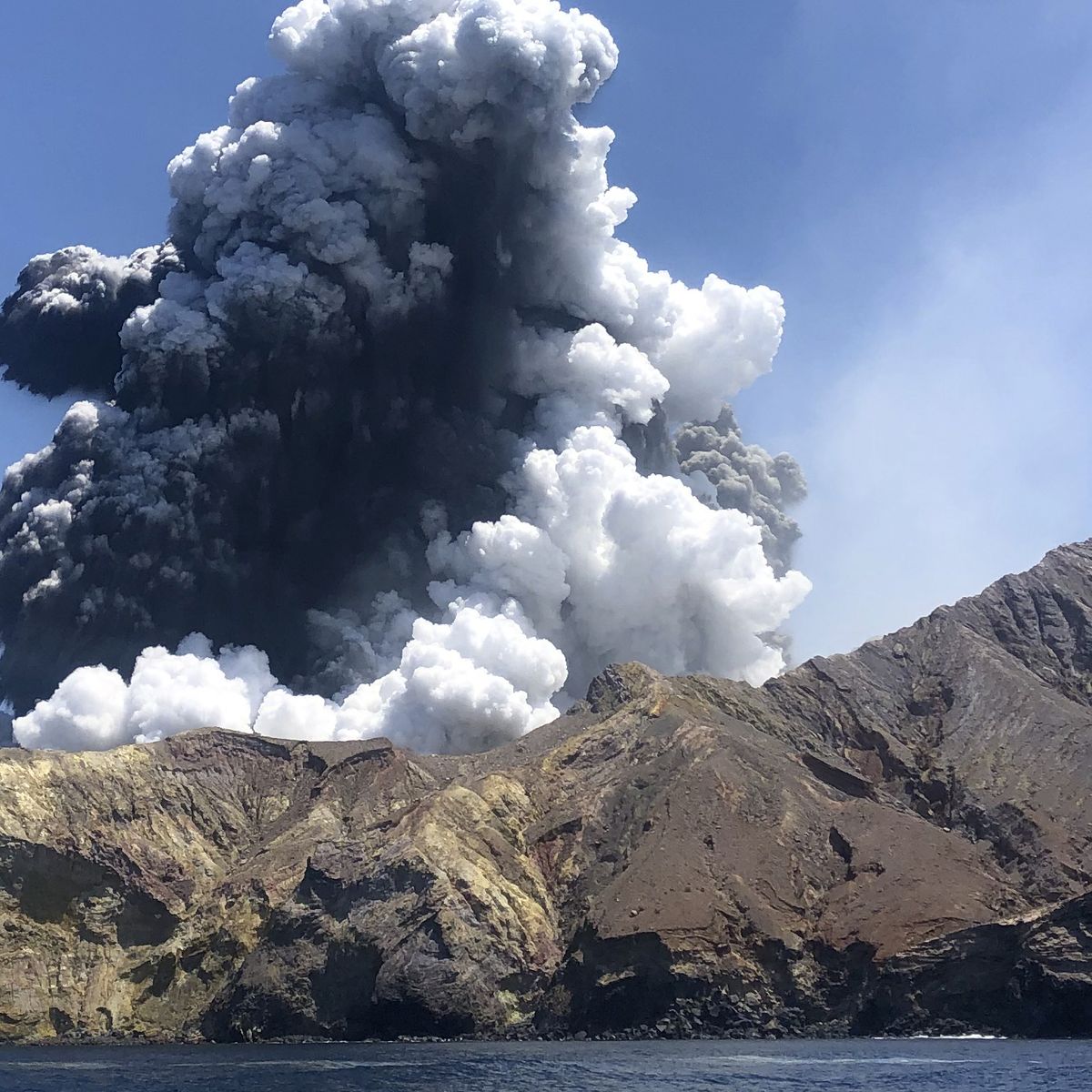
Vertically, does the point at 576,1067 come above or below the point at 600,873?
below

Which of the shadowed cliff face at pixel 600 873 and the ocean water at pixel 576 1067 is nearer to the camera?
the ocean water at pixel 576 1067

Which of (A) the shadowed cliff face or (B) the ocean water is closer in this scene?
(B) the ocean water

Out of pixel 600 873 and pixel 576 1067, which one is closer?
pixel 576 1067

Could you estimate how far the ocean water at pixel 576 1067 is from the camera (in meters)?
73.4

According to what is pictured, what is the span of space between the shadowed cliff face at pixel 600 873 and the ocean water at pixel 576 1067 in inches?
234

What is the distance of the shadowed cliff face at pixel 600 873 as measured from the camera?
107438 mm

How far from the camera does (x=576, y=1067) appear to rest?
84.1m

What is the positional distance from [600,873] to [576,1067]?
3909 cm

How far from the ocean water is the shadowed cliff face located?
594cm

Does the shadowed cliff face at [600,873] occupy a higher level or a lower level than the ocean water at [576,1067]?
higher

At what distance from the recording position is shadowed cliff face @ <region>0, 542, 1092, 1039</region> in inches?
4230

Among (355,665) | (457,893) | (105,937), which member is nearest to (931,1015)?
(457,893)

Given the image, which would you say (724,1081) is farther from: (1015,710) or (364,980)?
(1015,710)

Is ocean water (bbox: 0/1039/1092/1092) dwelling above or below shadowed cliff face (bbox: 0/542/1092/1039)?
below
